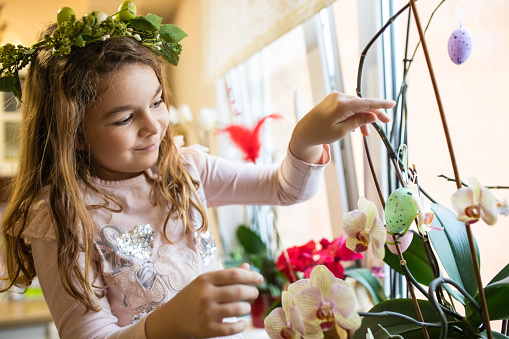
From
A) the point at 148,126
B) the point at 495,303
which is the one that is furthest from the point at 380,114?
the point at 148,126

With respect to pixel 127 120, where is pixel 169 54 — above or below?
above

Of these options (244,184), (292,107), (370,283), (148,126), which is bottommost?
(370,283)

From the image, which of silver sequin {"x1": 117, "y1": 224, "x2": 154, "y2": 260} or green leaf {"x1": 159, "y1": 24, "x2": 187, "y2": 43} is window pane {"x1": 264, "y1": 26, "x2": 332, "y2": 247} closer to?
green leaf {"x1": 159, "y1": 24, "x2": 187, "y2": 43}

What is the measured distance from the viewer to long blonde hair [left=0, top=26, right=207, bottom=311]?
87 cm

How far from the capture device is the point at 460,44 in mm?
685

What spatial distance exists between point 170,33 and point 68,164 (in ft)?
1.09

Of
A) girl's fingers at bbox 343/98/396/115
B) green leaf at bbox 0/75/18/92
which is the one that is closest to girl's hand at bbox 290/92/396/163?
girl's fingers at bbox 343/98/396/115

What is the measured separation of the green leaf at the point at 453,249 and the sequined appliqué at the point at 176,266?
Answer: 1.57ft

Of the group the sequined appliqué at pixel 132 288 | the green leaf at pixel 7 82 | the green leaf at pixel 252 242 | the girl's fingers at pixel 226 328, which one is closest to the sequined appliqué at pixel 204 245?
the sequined appliqué at pixel 132 288

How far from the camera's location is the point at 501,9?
930 mm

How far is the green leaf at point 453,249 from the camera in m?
0.67

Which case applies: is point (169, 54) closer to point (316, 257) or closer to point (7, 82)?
point (7, 82)

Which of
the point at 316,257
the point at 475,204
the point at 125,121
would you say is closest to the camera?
the point at 475,204

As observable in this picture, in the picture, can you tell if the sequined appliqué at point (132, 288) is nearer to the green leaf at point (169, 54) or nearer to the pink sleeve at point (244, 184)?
the pink sleeve at point (244, 184)
